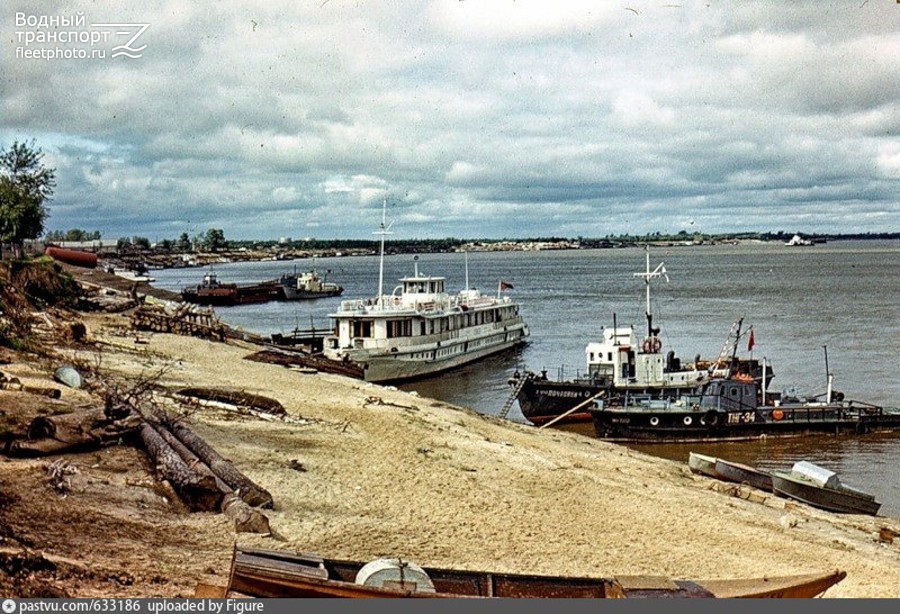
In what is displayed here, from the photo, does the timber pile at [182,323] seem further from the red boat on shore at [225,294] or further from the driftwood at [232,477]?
the red boat on shore at [225,294]

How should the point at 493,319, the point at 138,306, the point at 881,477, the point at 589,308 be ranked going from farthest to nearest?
the point at 589,308 < the point at 493,319 < the point at 138,306 < the point at 881,477

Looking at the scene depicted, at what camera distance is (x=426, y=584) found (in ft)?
27.8

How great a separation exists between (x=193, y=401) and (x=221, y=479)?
22.5 feet

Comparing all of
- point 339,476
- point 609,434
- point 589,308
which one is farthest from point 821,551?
point 589,308

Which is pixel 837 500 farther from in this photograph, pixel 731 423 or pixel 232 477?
pixel 232 477

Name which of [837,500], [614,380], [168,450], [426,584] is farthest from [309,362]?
[426,584]

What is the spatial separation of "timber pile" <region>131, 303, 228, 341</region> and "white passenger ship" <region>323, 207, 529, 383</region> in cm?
498

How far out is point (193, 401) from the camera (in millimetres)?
18906

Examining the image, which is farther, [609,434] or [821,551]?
[609,434]

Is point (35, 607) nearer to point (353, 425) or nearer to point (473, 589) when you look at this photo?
point (473, 589)

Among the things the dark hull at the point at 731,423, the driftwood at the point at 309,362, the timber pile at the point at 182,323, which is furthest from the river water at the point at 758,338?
the timber pile at the point at 182,323

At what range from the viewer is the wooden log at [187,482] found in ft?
38.4

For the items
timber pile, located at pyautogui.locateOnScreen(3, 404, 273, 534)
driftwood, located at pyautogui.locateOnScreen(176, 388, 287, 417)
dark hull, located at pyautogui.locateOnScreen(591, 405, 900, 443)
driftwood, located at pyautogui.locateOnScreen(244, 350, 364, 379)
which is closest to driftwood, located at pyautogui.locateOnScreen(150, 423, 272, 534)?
timber pile, located at pyautogui.locateOnScreen(3, 404, 273, 534)

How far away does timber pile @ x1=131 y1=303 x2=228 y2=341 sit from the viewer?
35444mm
